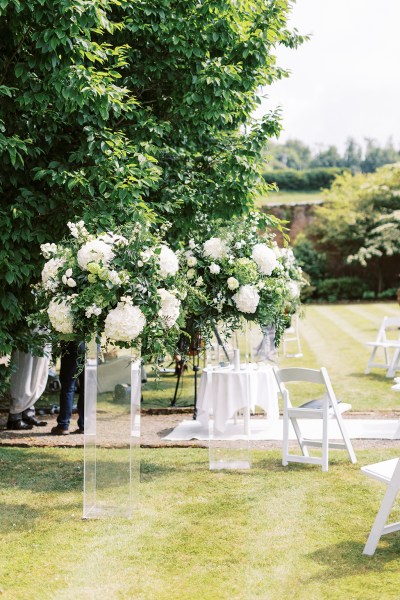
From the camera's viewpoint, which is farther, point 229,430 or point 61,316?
point 229,430

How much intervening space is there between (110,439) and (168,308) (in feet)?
3.84

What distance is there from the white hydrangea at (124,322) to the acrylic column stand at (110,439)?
1.33 feet

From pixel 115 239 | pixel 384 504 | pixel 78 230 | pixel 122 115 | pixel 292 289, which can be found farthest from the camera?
pixel 122 115

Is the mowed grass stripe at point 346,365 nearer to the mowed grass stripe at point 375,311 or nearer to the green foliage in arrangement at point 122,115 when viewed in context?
the mowed grass stripe at point 375,311

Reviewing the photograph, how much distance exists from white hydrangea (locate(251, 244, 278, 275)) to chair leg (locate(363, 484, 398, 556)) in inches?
118

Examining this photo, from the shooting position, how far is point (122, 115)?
8.68m

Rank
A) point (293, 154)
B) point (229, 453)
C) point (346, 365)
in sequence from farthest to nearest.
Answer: point (293, 154)
point (346, 365)
point (229, 453)

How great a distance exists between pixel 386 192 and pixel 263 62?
2391 cm

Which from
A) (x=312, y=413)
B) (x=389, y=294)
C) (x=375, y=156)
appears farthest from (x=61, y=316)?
(x=375, y=156)

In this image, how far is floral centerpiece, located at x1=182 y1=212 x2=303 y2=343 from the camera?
286 inches

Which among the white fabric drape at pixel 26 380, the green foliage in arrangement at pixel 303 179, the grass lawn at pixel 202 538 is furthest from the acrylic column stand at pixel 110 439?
the green foliage in arrangement at pixel 303 179

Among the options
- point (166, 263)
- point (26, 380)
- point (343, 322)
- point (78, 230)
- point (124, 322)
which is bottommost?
point (26, 380)

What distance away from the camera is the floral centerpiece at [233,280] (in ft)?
23.8

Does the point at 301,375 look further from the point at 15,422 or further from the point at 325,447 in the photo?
the point at 15,422
